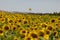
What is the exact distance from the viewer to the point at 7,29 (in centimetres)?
757

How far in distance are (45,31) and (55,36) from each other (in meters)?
0.75

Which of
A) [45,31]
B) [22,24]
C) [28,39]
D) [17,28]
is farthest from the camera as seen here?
[22,24]

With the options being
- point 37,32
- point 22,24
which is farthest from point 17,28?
point 37,32

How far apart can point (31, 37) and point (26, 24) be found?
261 cm

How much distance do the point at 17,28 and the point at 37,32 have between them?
1481 mm

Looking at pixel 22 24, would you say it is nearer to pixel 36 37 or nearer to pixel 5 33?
pixel 5 33

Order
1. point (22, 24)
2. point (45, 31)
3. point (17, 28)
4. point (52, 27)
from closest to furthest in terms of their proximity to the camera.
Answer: point (45, 31) → point (52, 27) → point (17, 28) → point (22, 24)

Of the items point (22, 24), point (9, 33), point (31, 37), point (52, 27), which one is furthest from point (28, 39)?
point (22, 24)

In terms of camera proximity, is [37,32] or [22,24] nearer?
[37,32]

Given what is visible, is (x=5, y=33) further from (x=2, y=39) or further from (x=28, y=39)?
(x=28, y=39)

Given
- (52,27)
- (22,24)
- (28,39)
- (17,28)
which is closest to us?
(28,39)

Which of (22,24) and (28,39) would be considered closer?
(28,39)

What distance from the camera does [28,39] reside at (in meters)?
6.21

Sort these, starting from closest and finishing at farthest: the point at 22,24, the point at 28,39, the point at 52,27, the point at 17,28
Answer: the point at 28,39
the point at 52,27
the point at 17,28
the point at 22,24
